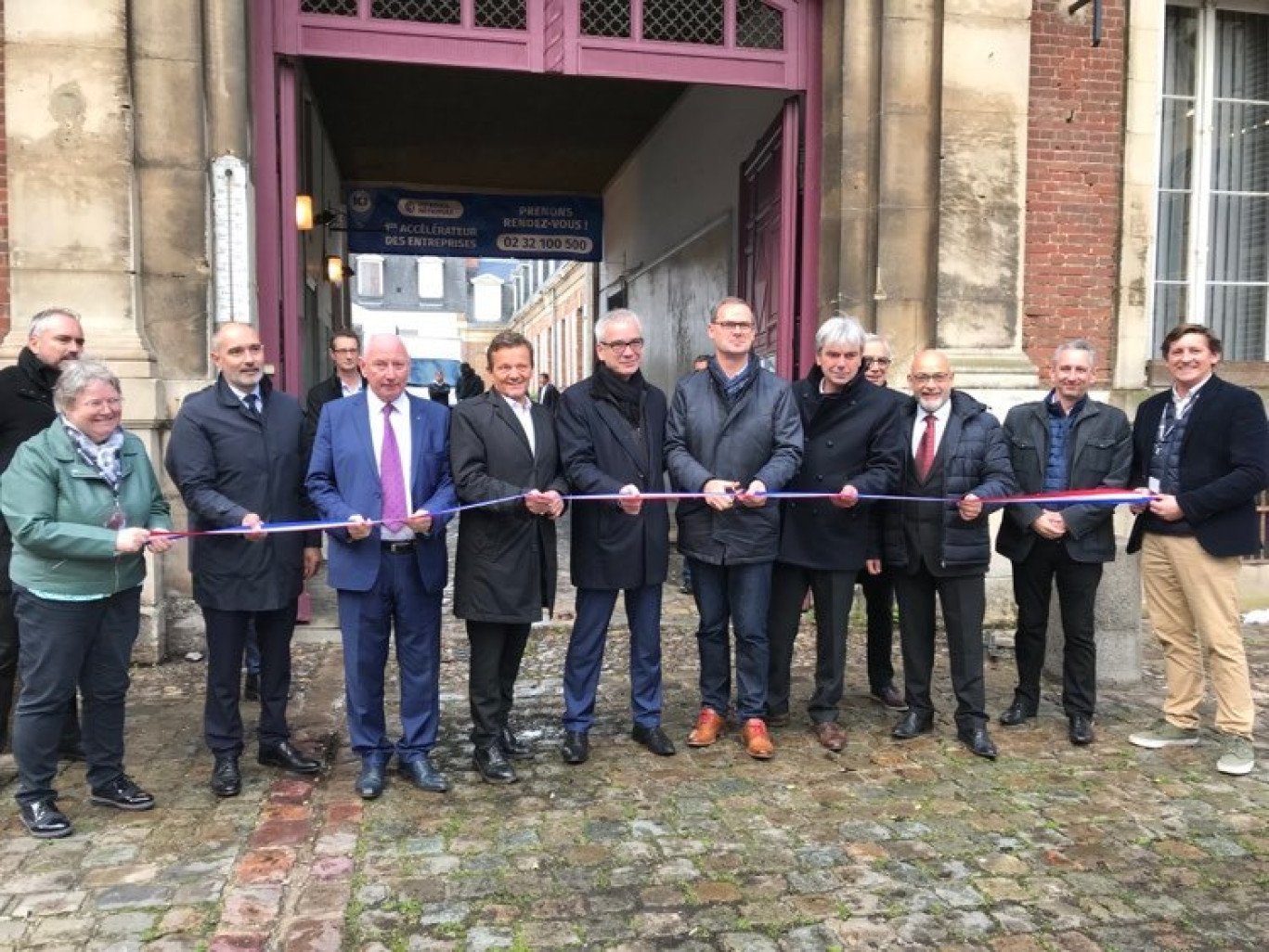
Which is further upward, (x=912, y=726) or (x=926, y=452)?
(x=926, y=452)

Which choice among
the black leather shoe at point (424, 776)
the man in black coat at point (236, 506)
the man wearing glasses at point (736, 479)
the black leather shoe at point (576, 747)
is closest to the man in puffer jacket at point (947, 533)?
the man wearing glasses at point (736, 479)

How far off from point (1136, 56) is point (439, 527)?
6686 mm

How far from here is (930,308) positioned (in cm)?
772

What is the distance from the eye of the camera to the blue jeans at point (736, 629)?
5055mm

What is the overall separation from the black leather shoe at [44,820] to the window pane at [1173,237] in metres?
8.46

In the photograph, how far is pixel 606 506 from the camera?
485 cm

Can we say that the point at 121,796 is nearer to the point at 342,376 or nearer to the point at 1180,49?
the point at 342,376

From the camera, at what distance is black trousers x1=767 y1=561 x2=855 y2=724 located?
521cm

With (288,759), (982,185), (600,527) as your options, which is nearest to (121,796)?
(288,759)

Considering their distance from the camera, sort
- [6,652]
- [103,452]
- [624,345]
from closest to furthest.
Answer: [103,452] < [6,652] < [624,345]

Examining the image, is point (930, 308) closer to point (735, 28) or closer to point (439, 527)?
point (735, 28)

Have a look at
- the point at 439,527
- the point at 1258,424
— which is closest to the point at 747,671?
the point at 439,527

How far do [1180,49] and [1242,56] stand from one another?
56cm

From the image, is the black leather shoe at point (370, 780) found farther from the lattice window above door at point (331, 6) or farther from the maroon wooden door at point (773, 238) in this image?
the lattice window above door at point (331, 6)
